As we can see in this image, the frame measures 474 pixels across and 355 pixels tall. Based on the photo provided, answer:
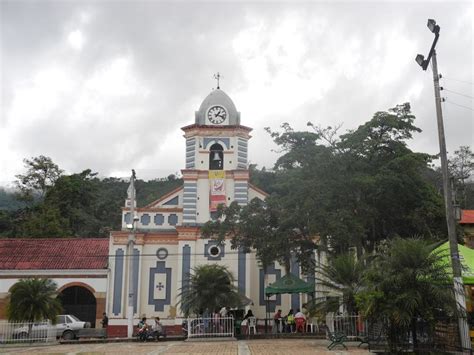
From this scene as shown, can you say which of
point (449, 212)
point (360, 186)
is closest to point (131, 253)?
point (360, 186)

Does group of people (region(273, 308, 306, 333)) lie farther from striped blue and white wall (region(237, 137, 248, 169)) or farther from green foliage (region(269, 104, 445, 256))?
striped blue and white wall (region(237, 137, 248, 169))

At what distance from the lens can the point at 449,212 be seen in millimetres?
16219

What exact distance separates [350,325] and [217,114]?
728 inches

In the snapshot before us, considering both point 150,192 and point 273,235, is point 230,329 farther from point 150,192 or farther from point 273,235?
point 150,192

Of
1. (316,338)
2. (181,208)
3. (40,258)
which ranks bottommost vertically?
(316,338)

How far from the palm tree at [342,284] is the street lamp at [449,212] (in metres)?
4.21

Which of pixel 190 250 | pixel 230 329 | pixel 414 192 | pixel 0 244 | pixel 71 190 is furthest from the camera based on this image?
pixel 71 190

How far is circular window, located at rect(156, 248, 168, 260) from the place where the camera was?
34.1m

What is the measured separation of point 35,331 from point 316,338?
1190 cm

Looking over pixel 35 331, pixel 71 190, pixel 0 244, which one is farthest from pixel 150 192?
pixel 35 331

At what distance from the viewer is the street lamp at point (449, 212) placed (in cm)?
1504

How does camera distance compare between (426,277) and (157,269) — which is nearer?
(426,277)

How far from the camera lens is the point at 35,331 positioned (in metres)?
24.4

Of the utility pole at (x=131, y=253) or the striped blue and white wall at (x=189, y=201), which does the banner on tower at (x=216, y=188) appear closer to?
the striped blue and white wall at (x=189, y=201)
